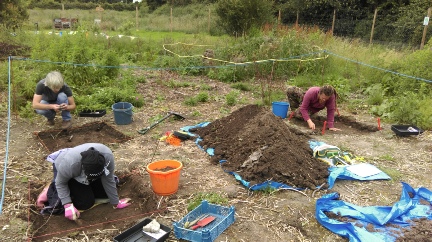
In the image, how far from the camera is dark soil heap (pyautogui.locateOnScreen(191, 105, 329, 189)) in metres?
4.20

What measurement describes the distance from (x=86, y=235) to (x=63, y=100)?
10.2 feet

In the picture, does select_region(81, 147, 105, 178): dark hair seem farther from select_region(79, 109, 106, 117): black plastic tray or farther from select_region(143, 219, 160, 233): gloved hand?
select_region(79, 109, 106, 117): black plastic tray

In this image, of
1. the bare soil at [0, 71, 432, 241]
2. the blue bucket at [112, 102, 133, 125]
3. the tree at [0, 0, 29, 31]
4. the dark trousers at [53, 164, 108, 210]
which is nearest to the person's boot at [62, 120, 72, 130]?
the bare soil at [0, 71, 432, 241]

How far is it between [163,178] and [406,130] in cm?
456

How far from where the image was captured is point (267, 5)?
14.7m

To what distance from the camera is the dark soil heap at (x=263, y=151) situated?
4.20 meters

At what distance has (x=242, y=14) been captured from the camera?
14312mm

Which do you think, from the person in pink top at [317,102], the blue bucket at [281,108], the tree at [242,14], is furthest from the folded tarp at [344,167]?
the tree at [242,14]

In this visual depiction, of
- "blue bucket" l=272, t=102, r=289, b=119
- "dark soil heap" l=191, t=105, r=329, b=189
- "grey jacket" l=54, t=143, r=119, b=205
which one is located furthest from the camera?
"blue bucket" l=272, t=102, r=289, b=119

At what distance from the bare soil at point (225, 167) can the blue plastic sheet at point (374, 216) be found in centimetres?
12

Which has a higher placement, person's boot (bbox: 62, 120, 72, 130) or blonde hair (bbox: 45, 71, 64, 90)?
blonde hair (bbox: 45, 71, 64, 90)

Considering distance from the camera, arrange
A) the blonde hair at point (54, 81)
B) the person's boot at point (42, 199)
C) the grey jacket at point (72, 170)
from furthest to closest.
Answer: the blonde hair at point (54, 81), the person's boot at point (42, 199), the grey jacket at point (72, 170)

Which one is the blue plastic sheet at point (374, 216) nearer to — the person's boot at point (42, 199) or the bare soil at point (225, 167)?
the bare soil at point (225, 167)

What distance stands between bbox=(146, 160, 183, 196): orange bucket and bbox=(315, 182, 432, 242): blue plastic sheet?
1553mm
